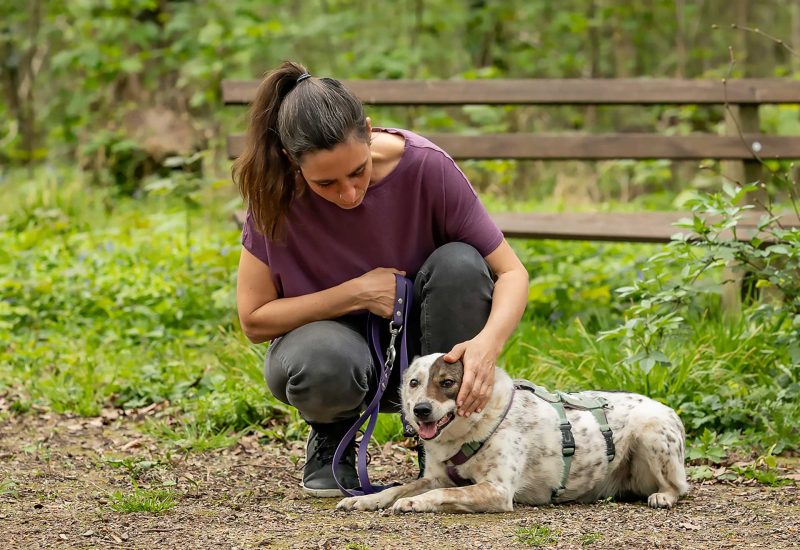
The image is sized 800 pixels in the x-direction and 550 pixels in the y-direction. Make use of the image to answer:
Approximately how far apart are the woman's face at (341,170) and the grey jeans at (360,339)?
1.38 feet

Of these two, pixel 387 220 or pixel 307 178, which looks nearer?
pixel 307 178

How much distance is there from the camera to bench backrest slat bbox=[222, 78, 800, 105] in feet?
20.0

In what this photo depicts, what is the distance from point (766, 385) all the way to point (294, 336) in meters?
2.23

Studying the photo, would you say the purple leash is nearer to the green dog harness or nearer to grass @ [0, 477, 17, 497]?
the green dog harness

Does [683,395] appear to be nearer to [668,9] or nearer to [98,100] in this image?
[98,100]

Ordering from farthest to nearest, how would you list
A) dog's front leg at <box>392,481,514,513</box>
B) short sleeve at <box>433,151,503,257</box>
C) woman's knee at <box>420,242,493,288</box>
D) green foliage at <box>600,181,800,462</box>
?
1. green foliage at <box>600,181,800,462</box>
2. short sleeve at <box>433,151,503,257</box>
3. woman's knee at <box>420,242,493,288</box>
4. dog's front leg at <box>392,481,514,513</box>

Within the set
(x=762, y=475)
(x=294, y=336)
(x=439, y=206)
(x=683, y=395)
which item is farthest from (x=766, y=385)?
(x=294, y=336)

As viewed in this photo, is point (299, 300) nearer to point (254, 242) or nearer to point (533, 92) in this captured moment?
point (254, 242)

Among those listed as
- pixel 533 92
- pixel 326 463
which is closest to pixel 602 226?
pixel 533 92

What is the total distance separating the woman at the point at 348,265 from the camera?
3303mm

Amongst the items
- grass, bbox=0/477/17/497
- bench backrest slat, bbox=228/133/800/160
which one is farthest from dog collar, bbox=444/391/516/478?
bench backrest slat, bbox=228/133/800/160

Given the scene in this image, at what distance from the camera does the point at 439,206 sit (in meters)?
Answer: 3.50

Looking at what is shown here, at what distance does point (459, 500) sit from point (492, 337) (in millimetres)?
526

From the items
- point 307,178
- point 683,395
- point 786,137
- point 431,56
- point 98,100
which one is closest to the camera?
point 307,178
